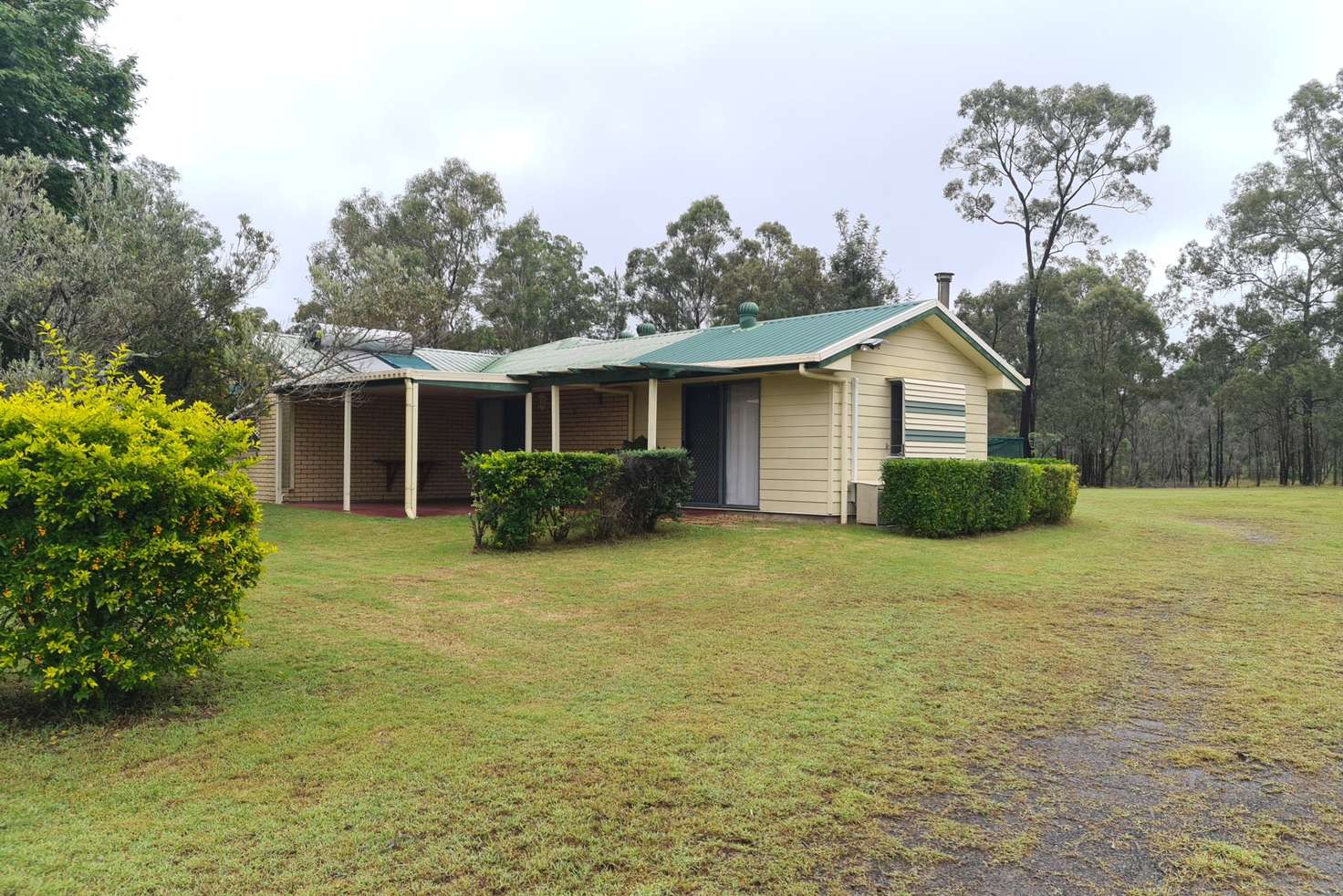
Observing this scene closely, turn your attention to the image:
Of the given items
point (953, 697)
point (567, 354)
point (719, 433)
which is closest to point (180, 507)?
point (953, 697)

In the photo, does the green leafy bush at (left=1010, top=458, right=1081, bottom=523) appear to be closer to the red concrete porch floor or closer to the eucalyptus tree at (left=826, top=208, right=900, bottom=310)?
the red concrete porch floor

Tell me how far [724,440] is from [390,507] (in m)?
6.54

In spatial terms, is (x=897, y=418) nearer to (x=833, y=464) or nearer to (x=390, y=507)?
(x=833, y=464)

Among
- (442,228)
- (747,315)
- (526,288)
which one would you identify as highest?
(442,228)

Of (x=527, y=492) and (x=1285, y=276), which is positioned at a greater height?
(x=1285, y=276)

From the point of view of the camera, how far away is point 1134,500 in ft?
A: 63.5

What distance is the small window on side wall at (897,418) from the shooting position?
13.6 meters

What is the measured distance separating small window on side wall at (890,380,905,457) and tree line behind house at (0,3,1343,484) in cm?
884

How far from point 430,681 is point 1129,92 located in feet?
113

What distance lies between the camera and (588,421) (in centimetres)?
1628

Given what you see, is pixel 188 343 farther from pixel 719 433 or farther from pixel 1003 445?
pixel 1003 445

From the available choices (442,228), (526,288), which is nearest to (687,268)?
(526,288)

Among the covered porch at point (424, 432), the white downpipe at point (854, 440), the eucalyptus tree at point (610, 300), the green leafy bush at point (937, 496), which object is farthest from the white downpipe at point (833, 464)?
the eucalyptus tree at point (610, 300)

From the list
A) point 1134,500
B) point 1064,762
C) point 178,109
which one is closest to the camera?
point 1064,762
